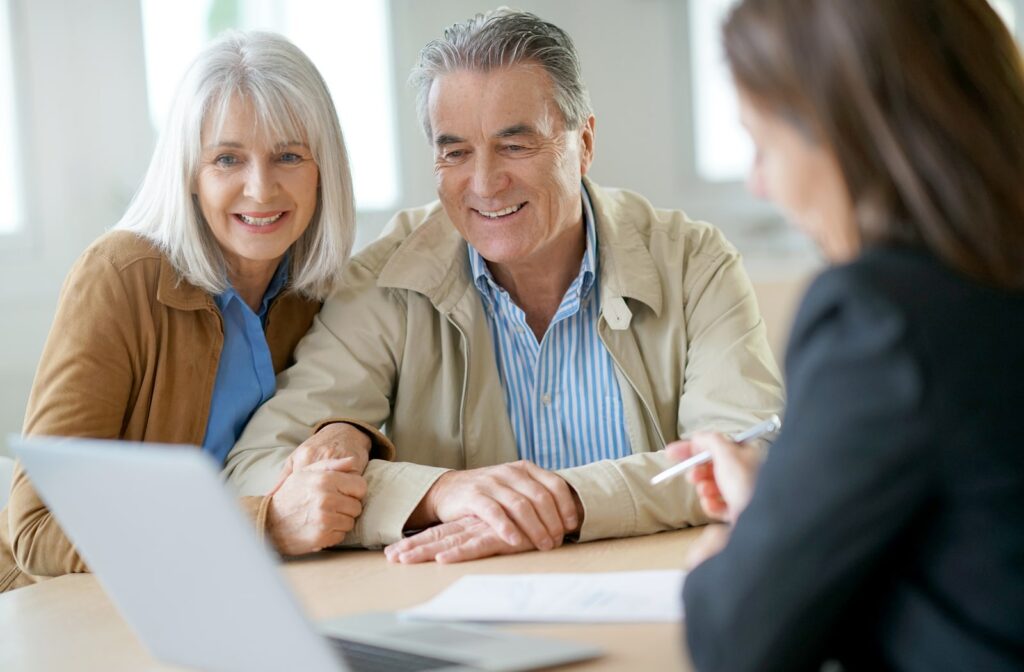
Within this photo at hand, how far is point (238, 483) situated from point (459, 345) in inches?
17.7

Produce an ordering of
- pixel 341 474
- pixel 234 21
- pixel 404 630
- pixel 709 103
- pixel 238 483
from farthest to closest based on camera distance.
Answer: pixel 709 103
pixel 234 21
pixel 238 483
pixel 341 474
pixel 404 630

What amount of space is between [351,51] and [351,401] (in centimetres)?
222

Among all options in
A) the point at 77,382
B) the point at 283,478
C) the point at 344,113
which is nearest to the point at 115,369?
the point at 77,382

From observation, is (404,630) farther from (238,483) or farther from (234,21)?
(234,21)

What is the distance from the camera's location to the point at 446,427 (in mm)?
2059

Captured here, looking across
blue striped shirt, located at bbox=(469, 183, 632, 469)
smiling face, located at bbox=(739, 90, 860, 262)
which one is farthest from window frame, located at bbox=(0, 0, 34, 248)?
smiling face, located at bbox=(739, 90, 860, 262)

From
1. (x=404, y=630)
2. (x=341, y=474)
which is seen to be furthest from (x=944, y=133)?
(x=341, y=474)

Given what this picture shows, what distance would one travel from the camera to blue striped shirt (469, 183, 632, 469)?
6.80ft

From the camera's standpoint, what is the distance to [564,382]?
6.82ft

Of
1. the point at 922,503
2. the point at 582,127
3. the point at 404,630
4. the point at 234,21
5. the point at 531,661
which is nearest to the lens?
the point at 922,503

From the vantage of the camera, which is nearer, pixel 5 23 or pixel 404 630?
pixel 404 630

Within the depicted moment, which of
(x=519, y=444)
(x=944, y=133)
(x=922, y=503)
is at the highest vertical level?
(x=944, y=133)

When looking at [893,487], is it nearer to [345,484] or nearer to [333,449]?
[345,484]

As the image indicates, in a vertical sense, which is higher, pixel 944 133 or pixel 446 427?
pixel 944 133
